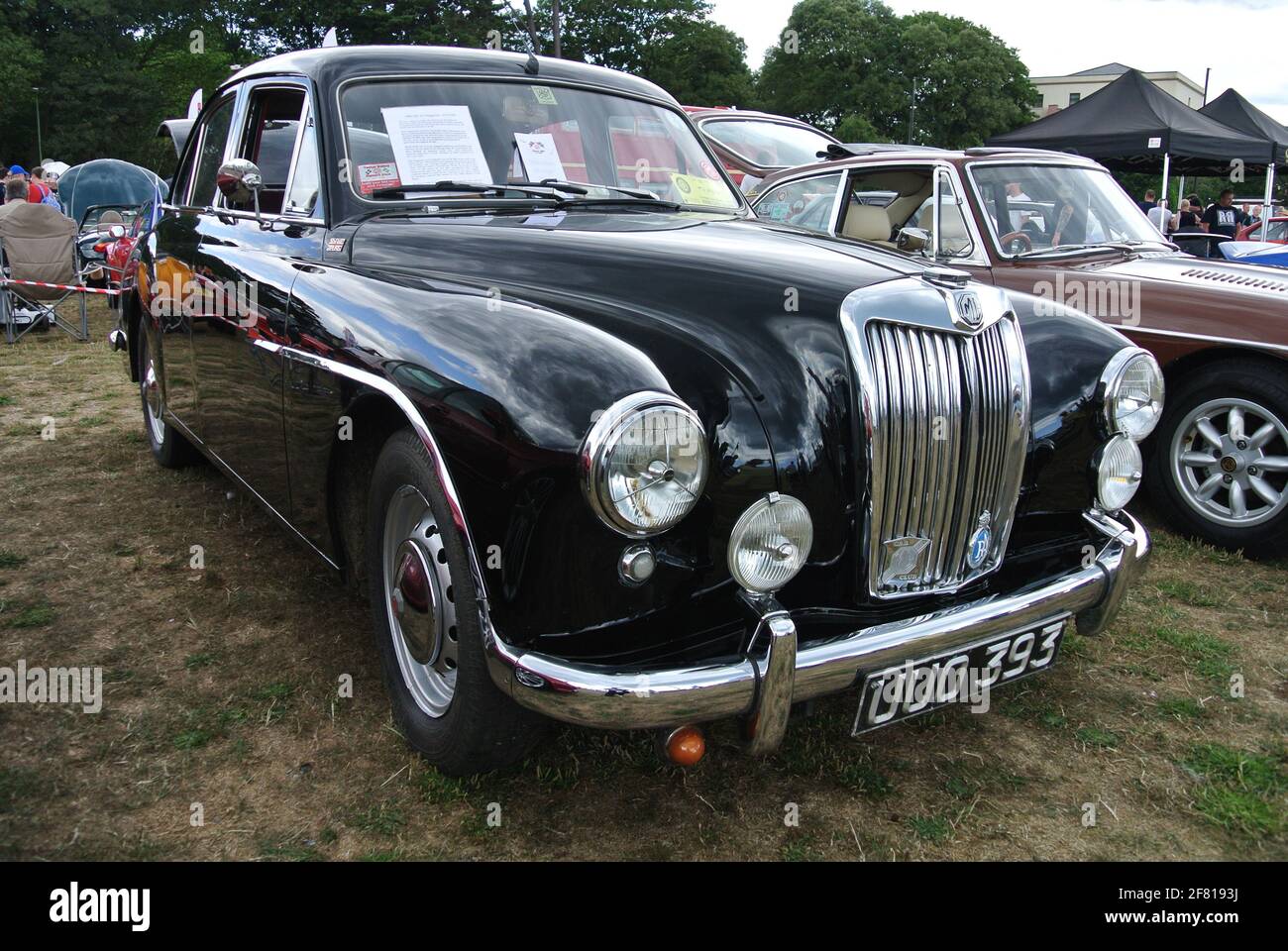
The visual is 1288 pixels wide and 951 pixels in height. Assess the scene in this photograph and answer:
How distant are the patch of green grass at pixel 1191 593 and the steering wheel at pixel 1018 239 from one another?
1939 mm

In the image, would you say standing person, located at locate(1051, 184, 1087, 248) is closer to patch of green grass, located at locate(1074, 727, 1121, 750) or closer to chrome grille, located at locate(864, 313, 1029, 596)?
chrome grille, located at locate(864, 313, 1029, 596)

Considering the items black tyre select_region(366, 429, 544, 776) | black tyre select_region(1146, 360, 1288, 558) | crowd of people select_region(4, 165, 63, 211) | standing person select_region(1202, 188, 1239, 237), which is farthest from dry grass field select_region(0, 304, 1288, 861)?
standing person select_region(1202, 188, 1239, 237)

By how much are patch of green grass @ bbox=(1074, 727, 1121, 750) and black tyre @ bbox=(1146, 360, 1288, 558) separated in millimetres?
2015

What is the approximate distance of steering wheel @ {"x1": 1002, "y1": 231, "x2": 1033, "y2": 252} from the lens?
5.15 meters

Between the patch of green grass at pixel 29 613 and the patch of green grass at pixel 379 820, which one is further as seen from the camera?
the patch of green grass at pixel 29 613

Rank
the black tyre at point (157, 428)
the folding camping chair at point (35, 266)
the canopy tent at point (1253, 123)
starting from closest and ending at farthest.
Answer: the black tyre at point (157, 428), the folding camping chair at point (35, 266), the canopy tent at point (1253, 123)

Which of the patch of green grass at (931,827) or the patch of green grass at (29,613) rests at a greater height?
the patch of green grass at (29,613)

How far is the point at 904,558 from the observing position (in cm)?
248

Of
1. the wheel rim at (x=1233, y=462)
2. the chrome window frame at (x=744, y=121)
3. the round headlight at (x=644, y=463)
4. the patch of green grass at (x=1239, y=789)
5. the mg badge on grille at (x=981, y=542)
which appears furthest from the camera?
the chrome window frame at (x=744, y=121)

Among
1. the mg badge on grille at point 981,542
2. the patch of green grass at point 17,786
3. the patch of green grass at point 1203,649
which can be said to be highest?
the mg badge on grille at point 981,542

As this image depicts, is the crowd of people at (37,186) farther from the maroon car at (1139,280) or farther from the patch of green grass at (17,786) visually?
the patch of green grass at (17,786)

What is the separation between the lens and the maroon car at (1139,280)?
442 centimetres

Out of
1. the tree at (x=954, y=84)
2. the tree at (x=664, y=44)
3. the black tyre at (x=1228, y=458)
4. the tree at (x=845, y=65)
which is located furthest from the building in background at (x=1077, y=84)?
the black tyre at (x=1228, y=458)
